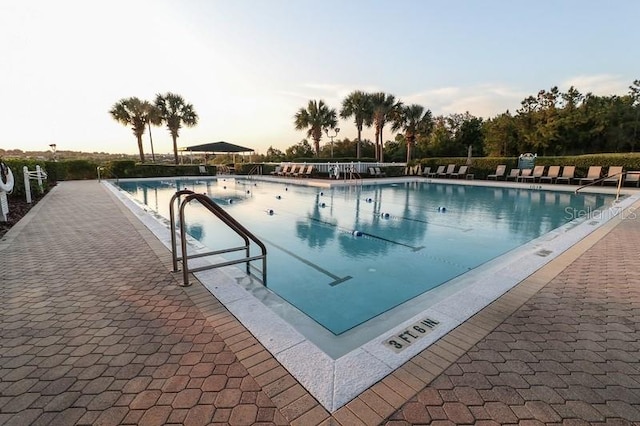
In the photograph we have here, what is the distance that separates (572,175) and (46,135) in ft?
113

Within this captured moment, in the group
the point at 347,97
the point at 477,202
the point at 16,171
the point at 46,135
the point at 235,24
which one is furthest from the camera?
the point at 347,97

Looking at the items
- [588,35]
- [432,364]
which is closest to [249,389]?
[432,364]

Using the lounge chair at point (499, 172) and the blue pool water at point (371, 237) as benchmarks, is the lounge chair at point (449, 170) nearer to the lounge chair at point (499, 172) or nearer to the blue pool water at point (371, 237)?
the lounge chair at point (499, 172)

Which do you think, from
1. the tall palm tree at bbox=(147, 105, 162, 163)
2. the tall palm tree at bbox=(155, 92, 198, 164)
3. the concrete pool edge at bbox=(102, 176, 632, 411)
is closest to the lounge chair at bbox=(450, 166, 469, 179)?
the concrete pool edge at bbox=(102, 176, 632, 411)

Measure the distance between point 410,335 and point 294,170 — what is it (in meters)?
18.4

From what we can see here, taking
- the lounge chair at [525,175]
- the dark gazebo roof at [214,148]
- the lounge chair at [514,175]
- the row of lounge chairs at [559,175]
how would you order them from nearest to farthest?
the row of lounge chairs at [559,175]
the lounge chair at [525,175]
the lounge chair at [514,175]
the dark gazebo roof at [214,148]

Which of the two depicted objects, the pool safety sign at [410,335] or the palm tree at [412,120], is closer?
the pool safety sign at [410,335]

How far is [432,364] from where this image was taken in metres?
1.95

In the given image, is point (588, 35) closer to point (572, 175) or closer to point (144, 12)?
point (572, 175)

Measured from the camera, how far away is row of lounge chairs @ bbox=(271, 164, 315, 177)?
1910cm

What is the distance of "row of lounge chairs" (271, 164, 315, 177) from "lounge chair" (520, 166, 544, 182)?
11863mm

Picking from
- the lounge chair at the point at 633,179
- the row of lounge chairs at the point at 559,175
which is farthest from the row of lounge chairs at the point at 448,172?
the lounge chair at the point at 633,179

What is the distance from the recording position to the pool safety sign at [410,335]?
2.17 m

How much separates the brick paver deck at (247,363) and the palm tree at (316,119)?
2612 centimetres
